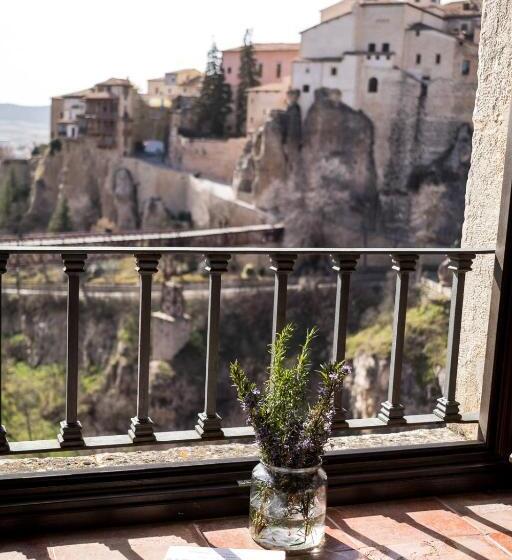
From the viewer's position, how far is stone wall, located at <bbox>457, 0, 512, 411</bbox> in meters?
2.63

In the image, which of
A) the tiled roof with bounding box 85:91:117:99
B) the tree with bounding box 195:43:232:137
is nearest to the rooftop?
the tree with bounding box 195:43:232:137

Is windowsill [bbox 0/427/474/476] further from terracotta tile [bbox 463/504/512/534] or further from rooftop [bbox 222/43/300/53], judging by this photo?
rooftop [bbox 222/43/300/53]

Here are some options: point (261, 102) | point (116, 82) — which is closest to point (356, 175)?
point (261, 102)

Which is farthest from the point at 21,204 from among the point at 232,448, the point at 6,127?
the point at 232,448

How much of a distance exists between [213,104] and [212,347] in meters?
43.2

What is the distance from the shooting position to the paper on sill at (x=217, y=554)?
202 centimetres

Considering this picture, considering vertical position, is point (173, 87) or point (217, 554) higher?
point (173, 87)

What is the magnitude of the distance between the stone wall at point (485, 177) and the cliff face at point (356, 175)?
35147mm

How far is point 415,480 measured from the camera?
2561 mm

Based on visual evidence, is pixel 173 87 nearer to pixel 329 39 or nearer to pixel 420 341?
pixel 329 39

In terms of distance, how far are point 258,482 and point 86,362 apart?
31.5 metres

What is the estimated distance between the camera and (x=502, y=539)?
7.39ft

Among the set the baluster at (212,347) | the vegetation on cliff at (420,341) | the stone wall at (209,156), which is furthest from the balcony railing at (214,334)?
the stone wall at (209,156)

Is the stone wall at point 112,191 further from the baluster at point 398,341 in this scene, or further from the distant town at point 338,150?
the baluster at point 398,341
